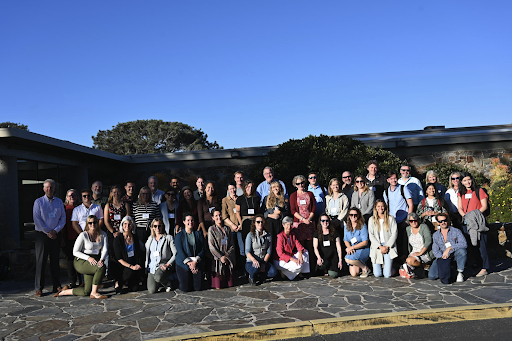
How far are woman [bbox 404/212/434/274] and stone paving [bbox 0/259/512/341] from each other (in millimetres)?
328

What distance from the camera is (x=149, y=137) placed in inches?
1930

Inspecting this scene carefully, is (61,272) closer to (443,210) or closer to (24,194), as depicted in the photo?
(24,194)

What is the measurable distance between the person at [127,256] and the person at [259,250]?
1.81m

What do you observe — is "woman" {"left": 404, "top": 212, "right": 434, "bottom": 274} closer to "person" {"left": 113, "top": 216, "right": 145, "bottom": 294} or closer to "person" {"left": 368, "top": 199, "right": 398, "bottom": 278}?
"person" {"left": 368, "top": 199, "right": 398, "bottom": 278}

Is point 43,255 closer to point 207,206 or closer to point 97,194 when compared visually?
point 97,194

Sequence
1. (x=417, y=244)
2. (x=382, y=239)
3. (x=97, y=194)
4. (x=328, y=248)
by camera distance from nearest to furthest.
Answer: (x=417, y=244) → (x=382, y=239) → (x=328, y=248) → (x=97, y=194)

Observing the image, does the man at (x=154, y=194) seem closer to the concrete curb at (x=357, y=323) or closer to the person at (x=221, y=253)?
the person at (x=221, y=253)

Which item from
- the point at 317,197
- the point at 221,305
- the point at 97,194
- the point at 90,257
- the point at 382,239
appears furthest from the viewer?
the point at 317,197

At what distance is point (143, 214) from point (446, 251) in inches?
200

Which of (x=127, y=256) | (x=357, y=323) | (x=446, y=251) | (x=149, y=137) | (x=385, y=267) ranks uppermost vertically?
(x=149, y=137)

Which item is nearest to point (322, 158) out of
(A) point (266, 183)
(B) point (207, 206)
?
(A) point (266, 183)

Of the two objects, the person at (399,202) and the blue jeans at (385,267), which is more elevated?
the person at (399,202)

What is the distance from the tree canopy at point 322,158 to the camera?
37.4 feet

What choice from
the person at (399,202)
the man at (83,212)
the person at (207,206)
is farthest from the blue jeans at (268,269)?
the man at (83,212)
